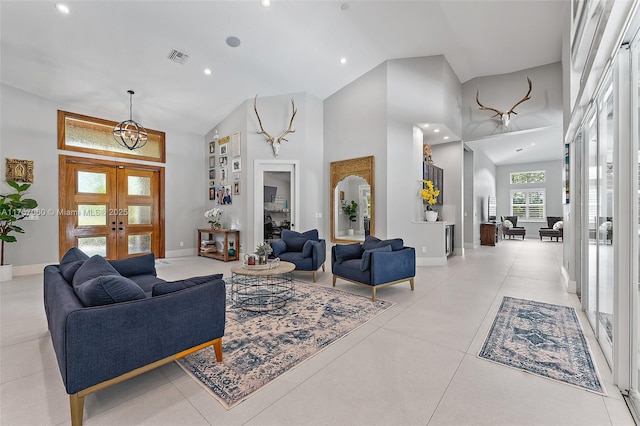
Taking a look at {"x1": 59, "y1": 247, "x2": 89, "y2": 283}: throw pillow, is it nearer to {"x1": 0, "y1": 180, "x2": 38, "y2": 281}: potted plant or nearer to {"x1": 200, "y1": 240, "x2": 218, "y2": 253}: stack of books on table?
{"x1": 0, "y1": 180, "x2": 38, "y2": 281}: potted plant

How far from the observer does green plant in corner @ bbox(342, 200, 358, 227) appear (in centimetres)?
708

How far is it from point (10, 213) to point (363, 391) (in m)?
6.52

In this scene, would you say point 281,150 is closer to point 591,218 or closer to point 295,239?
point 295,239

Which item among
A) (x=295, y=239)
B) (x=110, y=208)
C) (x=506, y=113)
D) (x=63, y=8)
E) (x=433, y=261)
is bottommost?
(x=433, y=261)

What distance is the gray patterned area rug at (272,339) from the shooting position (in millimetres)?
2029

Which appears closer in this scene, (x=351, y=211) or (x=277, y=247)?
(x=277, y=247)

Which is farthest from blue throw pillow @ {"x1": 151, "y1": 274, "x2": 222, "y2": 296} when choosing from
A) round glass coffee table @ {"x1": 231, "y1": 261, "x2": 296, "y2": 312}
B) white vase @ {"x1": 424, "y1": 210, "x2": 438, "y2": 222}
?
white vase @ {"x1": 424, "y1": 210, "x2": 438, "y2": 222}

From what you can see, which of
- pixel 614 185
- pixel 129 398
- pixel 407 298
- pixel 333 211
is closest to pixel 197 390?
pixel 129 398

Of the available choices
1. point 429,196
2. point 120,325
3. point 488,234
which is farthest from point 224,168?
point 488,234

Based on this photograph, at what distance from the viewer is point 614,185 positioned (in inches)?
77.9

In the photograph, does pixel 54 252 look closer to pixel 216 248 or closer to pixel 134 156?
pixel 134 156

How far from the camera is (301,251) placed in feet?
17.6

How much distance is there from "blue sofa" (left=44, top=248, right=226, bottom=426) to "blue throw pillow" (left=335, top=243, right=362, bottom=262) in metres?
2.39

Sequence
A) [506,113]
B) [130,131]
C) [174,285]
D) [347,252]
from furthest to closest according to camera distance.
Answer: [506,113] → [130,131] → [347,252] → [174,285]
